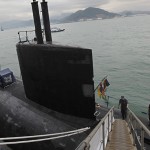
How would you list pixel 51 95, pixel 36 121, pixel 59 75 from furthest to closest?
pixel 36 121
pixel 51 95
pixel 59 75

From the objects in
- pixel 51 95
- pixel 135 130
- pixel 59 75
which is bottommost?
pixel 135 130

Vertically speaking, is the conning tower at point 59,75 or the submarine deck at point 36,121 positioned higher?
the conning tower at point 59,75

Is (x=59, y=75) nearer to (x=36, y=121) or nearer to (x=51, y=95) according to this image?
(x=51, y=95)

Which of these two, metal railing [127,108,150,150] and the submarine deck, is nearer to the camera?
metal railing [127,108,150,150]

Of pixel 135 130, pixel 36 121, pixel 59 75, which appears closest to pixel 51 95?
pixel 59 75

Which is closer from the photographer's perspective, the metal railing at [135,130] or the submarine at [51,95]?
the metal railing at [135,130]

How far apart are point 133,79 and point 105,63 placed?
13330 millimetres

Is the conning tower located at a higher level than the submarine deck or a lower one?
higher

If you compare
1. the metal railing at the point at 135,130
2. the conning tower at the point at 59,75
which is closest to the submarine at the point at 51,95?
the conning tower at the point at 59,75

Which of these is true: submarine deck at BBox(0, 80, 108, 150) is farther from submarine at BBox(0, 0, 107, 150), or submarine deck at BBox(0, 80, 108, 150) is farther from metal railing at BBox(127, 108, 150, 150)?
metal railing at BBox(127, 108, 150, 150)

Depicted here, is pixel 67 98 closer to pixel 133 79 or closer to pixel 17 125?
pixel 17 125

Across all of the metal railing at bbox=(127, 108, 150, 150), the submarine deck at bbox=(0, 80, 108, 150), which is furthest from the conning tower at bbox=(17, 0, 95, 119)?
the metal railing at bbox=(127, 108, 150, 150)

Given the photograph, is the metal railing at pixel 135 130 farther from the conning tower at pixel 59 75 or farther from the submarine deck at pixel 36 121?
the conning tower at pixel 59 75

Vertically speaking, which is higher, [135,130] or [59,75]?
[59,75]
